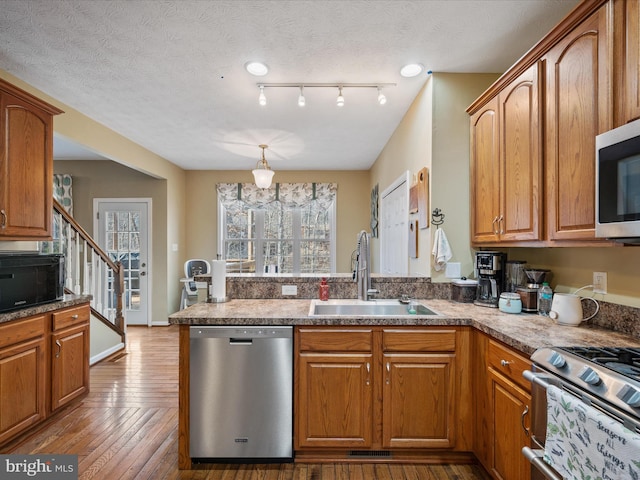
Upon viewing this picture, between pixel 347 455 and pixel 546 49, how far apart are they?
2469 millimetres

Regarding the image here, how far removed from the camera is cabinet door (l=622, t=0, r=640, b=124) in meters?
1.19

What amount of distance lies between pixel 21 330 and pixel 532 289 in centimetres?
322

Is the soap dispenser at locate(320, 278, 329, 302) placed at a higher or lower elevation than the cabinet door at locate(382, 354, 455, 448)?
higher

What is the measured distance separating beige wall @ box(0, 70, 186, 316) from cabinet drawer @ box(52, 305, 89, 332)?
1.63 m

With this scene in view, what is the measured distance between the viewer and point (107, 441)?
2.12m

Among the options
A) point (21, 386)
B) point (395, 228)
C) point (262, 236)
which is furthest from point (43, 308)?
point (262, 236)

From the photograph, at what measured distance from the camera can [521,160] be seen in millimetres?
1826

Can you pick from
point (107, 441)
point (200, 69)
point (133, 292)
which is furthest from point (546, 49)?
point (133, 292)

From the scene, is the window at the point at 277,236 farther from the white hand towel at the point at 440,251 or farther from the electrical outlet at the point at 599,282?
the electrical outlet at the point at 599,282

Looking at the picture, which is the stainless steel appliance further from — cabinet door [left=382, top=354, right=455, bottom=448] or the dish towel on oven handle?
cabinet door [left=382, top=354, right=455, bottom=448]

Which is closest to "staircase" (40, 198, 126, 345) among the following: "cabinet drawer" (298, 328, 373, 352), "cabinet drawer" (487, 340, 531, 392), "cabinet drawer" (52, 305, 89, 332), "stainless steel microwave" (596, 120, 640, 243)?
"cabinet drawer" (52, 305, 89, 332)

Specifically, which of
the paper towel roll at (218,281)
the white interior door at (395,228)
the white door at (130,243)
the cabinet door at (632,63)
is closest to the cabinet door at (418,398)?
the white interior door at (395,228)

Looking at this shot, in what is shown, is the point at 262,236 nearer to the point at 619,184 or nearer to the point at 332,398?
the point at 332,398

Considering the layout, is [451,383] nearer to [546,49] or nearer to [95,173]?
[546,49]
